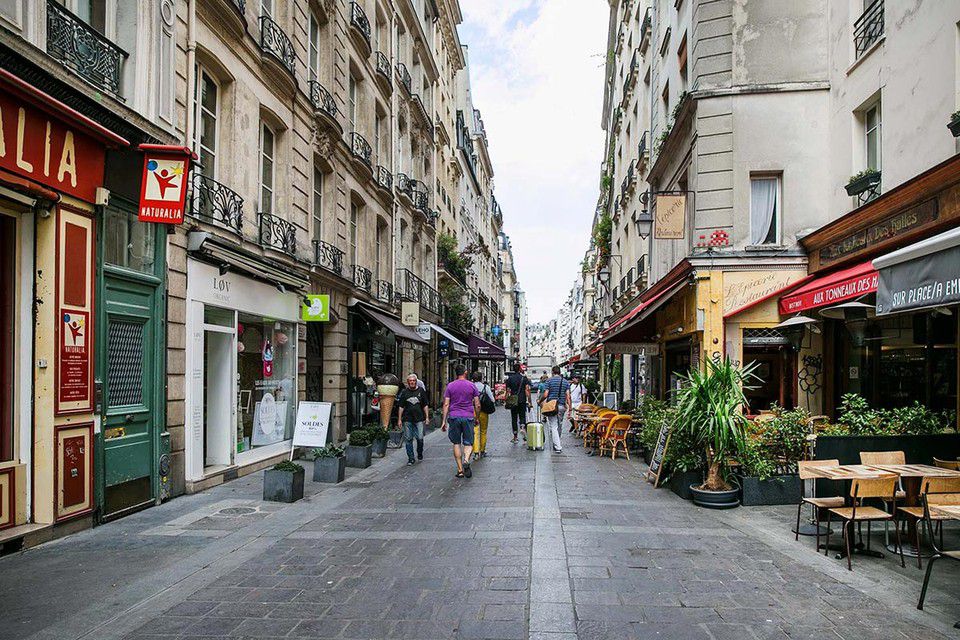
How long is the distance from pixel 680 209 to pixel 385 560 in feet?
36.0

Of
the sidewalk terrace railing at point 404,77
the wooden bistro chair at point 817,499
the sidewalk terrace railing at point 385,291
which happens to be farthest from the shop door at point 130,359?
the sidewalk terrace railing at point 404,77

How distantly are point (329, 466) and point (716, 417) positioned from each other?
5.58m

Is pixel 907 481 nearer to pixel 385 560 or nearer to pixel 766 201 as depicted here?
pixel 385 560

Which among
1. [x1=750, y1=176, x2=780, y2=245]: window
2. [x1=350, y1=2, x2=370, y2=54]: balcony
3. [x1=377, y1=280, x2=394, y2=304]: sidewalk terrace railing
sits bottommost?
[x1=377, y1=280, x2=394, y2=304]: sidewalk terrace railing

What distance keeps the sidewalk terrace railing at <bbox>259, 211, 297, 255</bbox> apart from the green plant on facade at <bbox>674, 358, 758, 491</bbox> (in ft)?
25.2

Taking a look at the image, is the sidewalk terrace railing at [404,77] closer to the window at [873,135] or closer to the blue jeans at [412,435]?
the blue jeans at [412,435]

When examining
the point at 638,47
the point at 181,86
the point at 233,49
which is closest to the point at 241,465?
the point at 181,86

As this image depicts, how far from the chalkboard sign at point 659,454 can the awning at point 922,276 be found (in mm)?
4415

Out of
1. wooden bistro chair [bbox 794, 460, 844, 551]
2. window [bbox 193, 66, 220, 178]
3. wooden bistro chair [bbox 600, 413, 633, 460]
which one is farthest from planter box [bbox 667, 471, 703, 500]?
window [bbox 193, 66, 220, 178]

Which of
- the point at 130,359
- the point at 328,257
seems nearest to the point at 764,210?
the point at 328,257

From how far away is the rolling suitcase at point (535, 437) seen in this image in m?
15.4

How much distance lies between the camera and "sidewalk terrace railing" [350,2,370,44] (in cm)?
1780

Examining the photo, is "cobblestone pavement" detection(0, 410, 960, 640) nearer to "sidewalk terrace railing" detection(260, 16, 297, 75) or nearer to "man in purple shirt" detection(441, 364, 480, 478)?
"man in purple shirt" detection(441, 364, 480, 478)

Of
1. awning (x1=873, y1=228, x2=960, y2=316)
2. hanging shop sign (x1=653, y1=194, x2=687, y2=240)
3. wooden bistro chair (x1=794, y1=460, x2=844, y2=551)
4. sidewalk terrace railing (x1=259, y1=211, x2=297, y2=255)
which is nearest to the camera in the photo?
awning (x1=873, y1=228, x2=960, y2=316)
